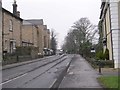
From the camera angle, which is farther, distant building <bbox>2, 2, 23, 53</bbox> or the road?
distant building <bbox>2, 2, 23, 53</bbox>

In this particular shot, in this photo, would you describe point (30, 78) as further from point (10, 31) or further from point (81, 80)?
point (10, 31)

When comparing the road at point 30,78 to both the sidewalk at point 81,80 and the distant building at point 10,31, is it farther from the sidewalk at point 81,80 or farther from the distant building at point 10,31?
the distant building at point 10,31

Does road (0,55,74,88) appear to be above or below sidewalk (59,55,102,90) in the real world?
below

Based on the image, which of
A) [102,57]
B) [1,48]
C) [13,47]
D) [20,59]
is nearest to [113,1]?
[102,57]

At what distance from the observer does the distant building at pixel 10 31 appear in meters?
56.8

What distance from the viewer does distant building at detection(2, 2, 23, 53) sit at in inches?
2237

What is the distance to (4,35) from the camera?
5603 cm

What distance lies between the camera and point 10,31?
61.2 m

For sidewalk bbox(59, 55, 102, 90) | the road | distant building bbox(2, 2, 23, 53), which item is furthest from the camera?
distant building bbox(2, 2, 23, 53)

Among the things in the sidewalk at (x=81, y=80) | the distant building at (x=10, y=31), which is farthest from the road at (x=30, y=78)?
the distant building at (x=10, y=31)

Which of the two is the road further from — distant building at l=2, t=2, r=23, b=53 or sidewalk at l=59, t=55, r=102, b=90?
distant building at l=2, t=2, r=23, b=53

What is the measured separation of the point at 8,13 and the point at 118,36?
114 feet

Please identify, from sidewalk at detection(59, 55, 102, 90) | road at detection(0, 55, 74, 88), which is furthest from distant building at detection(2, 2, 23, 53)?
sidewalk at detection(59, 55, 102, 90)

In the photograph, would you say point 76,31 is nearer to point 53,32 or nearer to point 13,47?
point 13,47
